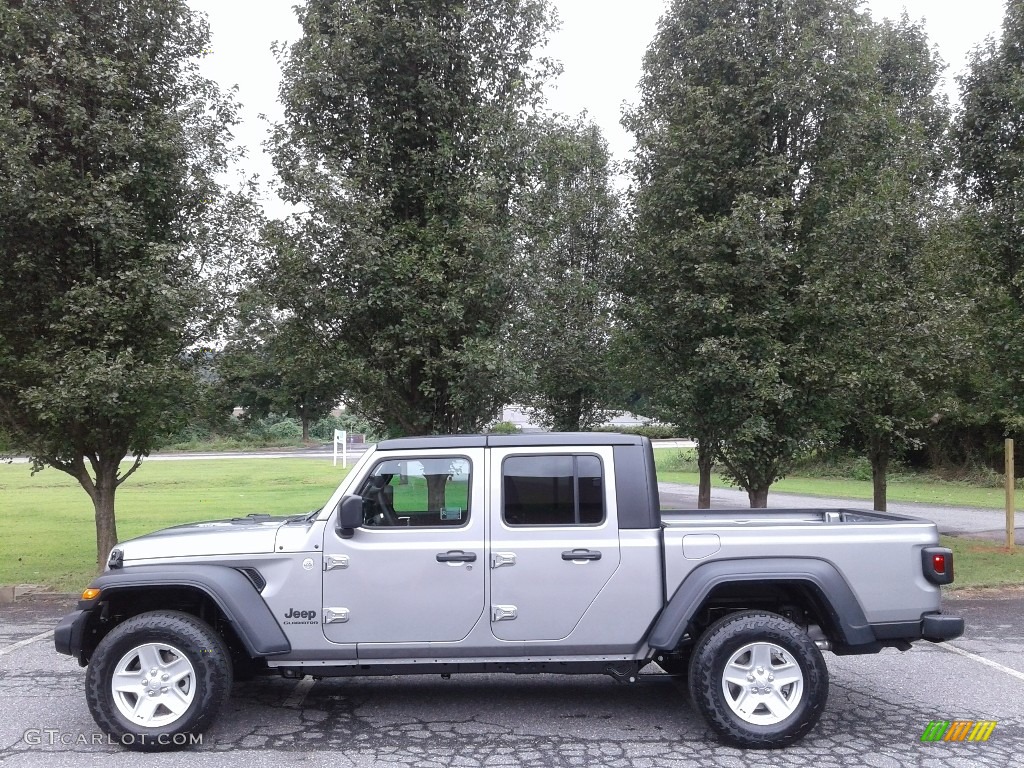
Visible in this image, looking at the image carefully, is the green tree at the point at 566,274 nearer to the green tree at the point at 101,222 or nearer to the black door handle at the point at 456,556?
the green tree at the point at 101,222

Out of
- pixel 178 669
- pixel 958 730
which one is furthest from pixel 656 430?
pixel 178 669

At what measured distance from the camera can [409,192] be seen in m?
9.97

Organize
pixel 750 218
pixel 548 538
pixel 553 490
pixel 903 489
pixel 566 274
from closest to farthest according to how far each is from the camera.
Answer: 1. pixel 548 538
2. pixel 553 490
3. pixel 750 218
4. pixel 566 274
5. pixel 903 489

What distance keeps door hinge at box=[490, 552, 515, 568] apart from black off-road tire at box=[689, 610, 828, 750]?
1.22 m

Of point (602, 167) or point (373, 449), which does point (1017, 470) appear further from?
point (373, 449)

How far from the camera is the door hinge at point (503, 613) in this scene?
4844 mm

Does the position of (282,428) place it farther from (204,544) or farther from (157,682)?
(157,682)

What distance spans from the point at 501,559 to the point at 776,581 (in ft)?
5.39

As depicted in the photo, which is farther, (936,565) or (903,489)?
(903,489)

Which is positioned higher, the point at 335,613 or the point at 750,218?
the point at 750,218

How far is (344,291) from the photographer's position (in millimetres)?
9375

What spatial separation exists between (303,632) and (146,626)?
0.90 m

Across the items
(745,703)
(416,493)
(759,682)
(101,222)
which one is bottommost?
(745,703)

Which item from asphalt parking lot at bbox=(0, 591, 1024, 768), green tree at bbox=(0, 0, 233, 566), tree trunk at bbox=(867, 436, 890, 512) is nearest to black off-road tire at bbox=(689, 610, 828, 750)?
asphalt parking lot at bbox=(0, 591, 1024, 768)
